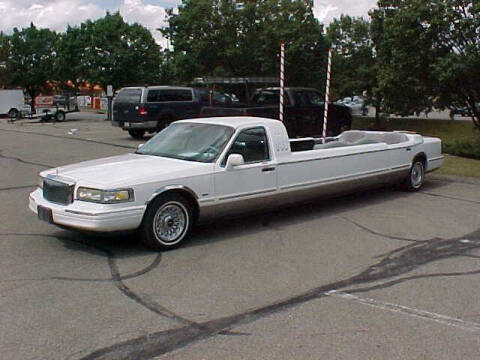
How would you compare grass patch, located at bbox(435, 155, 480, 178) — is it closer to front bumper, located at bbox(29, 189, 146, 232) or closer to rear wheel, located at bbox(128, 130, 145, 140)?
front bumper, located at bbox(29, 189, 146, 232)

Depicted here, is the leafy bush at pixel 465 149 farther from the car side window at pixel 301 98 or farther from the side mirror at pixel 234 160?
the side mirror at pixel 234 160

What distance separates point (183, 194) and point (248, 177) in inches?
38.7

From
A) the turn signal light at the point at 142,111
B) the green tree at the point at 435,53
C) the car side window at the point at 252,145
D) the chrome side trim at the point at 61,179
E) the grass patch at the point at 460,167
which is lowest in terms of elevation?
the grass patch at the point at 460,167

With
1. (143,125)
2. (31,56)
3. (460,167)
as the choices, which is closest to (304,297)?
(460,167)

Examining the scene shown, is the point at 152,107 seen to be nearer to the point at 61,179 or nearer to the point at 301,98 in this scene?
the point at 301,98

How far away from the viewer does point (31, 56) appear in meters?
45.8

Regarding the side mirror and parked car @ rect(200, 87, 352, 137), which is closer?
the side mirror

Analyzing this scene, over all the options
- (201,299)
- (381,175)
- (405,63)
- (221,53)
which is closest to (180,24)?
(221,53)

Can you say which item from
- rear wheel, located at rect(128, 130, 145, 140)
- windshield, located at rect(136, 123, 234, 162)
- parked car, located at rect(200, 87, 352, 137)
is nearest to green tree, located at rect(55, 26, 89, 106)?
rear wheel, located at rect(128, 130, 145, 140)

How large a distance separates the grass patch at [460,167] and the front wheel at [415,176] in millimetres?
2577

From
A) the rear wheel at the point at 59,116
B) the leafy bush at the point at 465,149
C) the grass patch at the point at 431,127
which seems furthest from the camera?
the rear wheel at the point at 59,116

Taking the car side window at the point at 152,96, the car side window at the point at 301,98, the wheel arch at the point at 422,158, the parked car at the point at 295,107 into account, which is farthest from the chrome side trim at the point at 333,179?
the car side window at the point at 152,96

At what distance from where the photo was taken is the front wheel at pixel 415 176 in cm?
1030

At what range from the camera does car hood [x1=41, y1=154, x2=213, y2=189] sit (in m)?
6.23
